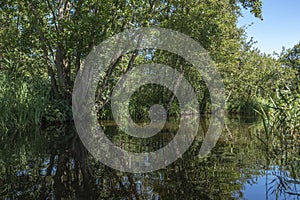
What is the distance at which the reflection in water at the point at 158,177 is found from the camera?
12.1 feet

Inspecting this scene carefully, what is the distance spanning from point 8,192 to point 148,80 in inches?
677

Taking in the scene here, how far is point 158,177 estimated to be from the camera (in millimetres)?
4477

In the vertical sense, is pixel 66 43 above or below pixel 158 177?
above

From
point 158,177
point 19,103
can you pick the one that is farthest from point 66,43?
point 158,177

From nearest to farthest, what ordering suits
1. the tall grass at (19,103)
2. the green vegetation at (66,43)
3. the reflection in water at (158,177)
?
the reflection in water at (158,177), the tall grass at (19,103), the green vegetation at (66,43)

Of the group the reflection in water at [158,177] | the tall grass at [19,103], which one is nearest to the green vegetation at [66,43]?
the tall grass at [19,103]

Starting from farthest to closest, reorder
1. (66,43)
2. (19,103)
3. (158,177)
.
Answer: (66,43), (19,103), (158,177)

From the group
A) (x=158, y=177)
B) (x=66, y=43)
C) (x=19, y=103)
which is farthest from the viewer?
(x=66, y=43)

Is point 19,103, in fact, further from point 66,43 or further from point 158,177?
point 158,177

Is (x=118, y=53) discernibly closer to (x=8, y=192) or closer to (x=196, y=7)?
(x=196, y=7)

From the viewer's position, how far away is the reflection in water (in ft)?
12.1

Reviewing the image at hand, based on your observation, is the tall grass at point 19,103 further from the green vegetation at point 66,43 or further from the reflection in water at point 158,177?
the reflection in water at point 158,177

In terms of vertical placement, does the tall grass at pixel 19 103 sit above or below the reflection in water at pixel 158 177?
above

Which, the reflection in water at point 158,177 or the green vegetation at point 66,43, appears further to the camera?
the green vegetation at point 66,43
